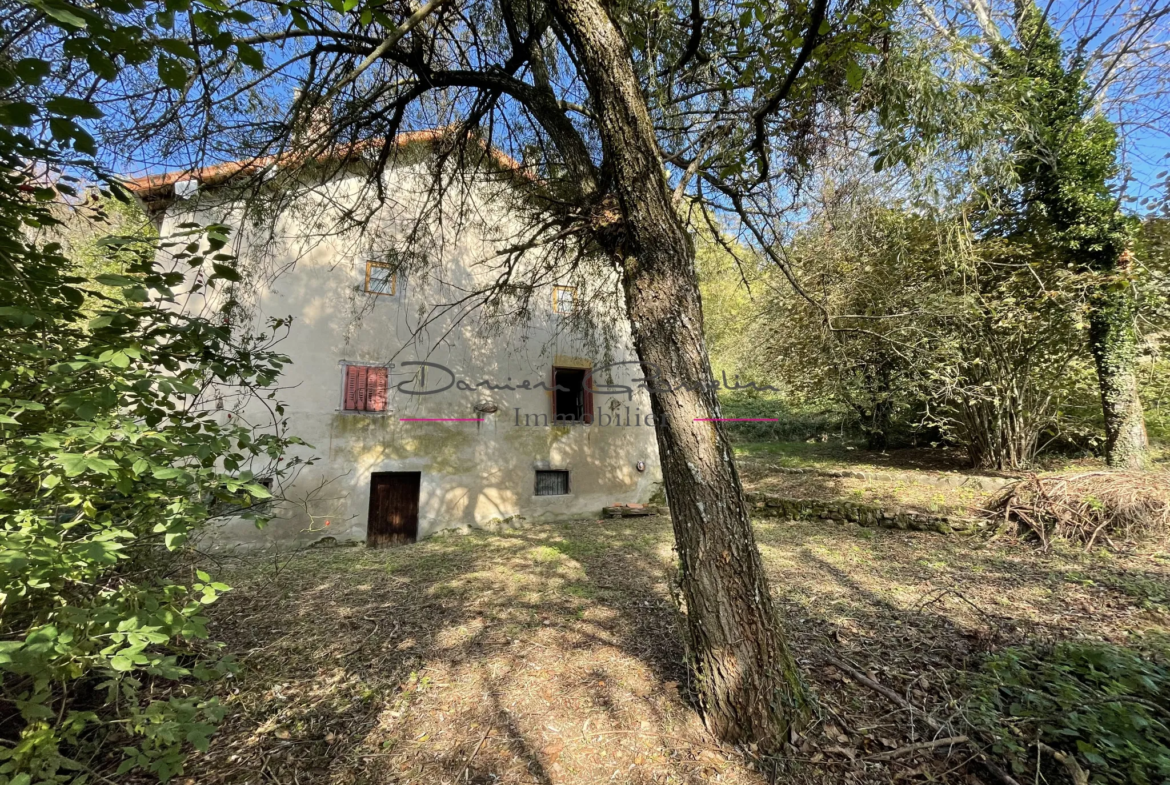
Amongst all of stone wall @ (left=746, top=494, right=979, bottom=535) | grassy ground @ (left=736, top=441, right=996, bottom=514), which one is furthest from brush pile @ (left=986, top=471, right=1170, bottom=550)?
grassy ground @ (left=736, top=441, right=996, bottom=514)

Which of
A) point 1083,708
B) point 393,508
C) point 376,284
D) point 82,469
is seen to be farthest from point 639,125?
point 393,508

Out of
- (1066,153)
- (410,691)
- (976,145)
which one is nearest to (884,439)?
(1066,153)

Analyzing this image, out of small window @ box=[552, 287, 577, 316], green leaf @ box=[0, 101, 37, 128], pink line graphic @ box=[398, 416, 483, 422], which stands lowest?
pink line graphic @ box=[398, 416, 483, 422]

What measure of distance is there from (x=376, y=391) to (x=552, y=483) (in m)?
3.54

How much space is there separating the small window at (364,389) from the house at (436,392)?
0.02m

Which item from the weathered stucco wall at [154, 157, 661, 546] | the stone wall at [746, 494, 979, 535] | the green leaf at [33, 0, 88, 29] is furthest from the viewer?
the weathered stucco wall at [154, 157, 661, 546]

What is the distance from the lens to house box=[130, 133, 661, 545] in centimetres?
556

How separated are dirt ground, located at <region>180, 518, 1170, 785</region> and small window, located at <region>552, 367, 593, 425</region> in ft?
12.7

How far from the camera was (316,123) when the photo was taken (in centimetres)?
350

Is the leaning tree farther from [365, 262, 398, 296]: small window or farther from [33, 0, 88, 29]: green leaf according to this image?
[365, 262, 398, 296]: small window

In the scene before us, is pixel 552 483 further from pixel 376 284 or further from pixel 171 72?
pixel 171 72

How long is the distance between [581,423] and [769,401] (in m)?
9.66

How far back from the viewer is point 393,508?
23.5 feet

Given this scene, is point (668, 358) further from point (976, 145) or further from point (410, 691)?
point (976, 145)
